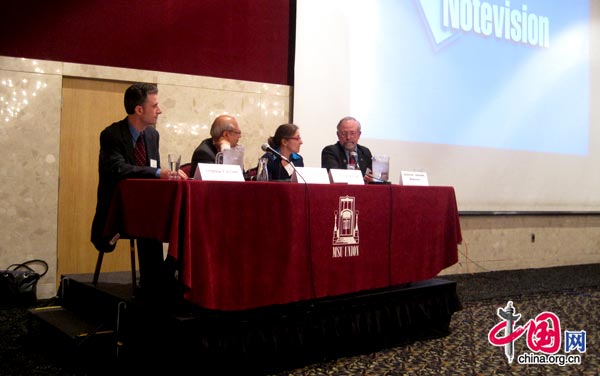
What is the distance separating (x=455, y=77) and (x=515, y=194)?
1389 mm

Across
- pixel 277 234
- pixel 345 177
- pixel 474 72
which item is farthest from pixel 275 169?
pixel 474 72

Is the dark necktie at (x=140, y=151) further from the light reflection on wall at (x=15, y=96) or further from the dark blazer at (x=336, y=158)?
the light reflection on wall at (x=15, y=96)

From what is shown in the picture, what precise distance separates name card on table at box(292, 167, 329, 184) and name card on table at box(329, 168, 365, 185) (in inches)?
2.1

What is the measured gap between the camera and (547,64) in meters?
6.14

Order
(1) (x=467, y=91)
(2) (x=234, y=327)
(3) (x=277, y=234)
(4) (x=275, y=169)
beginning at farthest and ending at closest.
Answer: (1) (x=467, y=91) → (4) (x=275, y=169) → (3) (x=277, y=234) → (2) (x=234, y=327)

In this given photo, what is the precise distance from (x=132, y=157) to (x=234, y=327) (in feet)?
3.39

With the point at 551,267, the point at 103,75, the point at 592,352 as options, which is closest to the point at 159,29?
the point at 103,75

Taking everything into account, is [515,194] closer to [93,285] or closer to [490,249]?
[490,249]

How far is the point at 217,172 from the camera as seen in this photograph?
2.43 metres

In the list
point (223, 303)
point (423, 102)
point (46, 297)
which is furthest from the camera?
point (423, 102)

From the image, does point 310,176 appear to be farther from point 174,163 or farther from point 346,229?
point 174,163

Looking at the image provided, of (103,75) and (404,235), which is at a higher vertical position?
(103,75)

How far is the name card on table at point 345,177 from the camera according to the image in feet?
9.53
